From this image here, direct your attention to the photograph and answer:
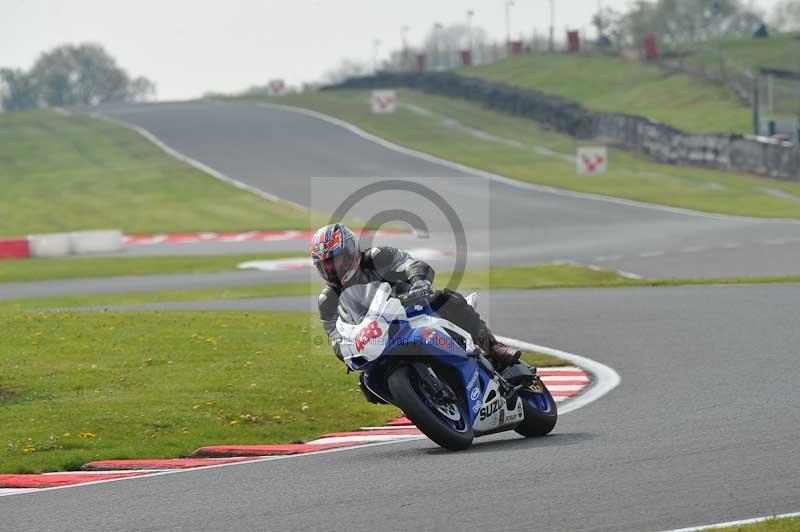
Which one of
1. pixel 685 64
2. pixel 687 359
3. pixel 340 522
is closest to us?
pixel 340 522

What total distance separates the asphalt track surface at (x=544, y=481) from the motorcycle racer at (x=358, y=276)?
3.23 feet

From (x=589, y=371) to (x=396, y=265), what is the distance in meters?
4.88

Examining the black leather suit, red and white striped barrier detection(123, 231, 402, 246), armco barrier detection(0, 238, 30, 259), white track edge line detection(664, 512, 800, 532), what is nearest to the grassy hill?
red and white striped barrier detection(123, 231, 402, 246)

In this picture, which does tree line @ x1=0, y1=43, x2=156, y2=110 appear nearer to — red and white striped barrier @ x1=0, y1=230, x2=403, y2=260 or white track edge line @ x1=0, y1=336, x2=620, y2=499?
red and white striped barrier @ x1=0, y1=230, x2=403, y2=260

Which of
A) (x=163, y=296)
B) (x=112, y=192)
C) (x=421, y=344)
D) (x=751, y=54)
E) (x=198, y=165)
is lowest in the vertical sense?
(x=163, y=296)

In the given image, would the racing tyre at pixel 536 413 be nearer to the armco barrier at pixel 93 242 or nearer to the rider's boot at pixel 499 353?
the rider's boot at pixel 499 353

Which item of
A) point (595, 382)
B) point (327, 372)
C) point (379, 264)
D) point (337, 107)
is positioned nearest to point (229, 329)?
point (327, 372)

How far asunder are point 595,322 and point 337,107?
56.3 m

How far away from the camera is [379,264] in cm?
948

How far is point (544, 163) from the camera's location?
174 feet

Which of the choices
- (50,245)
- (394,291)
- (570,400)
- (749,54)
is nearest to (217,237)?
(50,245)

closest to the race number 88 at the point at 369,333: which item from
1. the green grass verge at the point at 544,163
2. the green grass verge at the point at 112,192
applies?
the green grass verge at the point at 544,163

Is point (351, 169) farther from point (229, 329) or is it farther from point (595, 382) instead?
point (595, 382)

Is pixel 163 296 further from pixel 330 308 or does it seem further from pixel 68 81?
pixel 68 81
